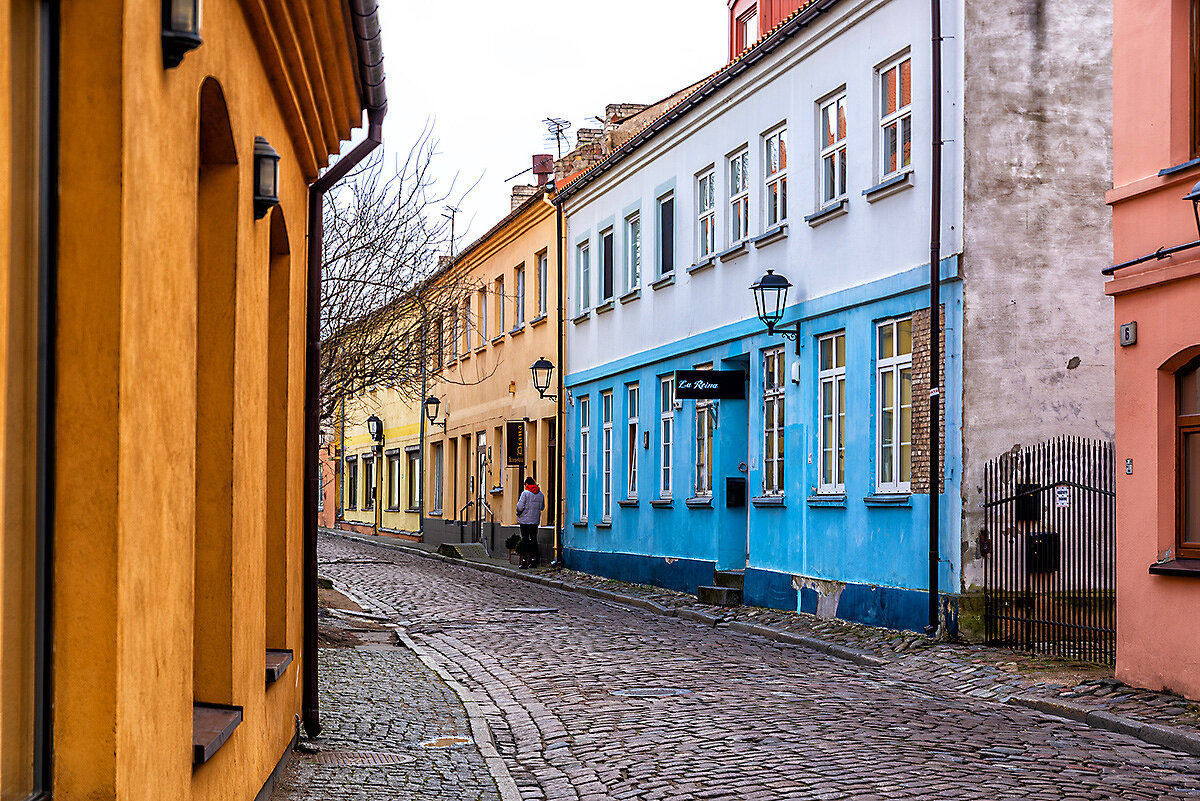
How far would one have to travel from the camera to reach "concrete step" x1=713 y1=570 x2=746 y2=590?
69.4 ft

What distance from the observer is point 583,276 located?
30.3 m

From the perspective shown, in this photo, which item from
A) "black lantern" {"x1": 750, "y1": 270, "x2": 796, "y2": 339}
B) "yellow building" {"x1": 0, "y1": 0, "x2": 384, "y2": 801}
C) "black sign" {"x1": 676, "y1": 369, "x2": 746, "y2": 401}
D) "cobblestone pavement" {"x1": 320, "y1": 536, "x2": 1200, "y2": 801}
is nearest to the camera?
"yellow building" {"x1": 0, "y1": 0, "x2": 384, "y2": 801}

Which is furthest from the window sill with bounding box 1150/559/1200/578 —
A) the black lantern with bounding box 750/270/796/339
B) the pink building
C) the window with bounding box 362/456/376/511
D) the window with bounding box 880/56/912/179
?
the window with bounding box 362/456/376/511

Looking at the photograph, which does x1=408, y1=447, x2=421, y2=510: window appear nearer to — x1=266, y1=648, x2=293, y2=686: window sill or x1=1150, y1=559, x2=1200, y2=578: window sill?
x1=1150, y1=559, x2=1200, y2=578: window sill

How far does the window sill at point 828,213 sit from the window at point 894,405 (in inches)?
69.9

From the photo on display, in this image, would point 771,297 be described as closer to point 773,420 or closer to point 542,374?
point 773,420

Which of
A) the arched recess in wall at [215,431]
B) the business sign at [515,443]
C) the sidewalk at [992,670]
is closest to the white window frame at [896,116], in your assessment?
the sidewalk at [992,670]

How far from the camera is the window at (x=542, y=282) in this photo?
32.6 meters

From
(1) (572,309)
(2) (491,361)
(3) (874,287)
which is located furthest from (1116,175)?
(2) (491,361)

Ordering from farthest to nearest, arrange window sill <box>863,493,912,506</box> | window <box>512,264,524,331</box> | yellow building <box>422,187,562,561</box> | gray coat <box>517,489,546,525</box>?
window <box>512,264,524,331</box>
yellow building <box>422,187,562,561</box>
gray coat <box>517,489,546,525</box>
window sill <box>863,493,912,506</box>

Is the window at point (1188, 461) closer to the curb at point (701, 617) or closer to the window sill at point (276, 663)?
the curb at point (701, 617)

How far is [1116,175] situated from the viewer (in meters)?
12.0

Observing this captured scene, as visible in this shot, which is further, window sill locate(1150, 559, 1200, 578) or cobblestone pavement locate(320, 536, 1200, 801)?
window sill locate(1150, 559, 1200, 578)

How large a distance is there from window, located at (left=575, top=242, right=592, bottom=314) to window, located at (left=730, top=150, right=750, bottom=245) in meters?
7.77
